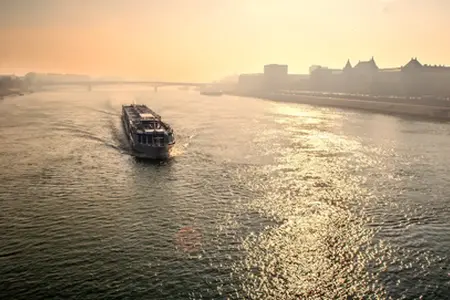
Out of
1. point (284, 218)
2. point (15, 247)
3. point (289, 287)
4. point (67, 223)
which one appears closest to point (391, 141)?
point (284, 218)

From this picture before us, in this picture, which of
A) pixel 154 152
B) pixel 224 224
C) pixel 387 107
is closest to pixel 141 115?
pixel 154 152

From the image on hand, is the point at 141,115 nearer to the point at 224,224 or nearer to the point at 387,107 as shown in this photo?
the point at 224,224

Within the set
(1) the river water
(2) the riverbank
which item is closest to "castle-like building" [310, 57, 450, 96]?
(2) the riverbank

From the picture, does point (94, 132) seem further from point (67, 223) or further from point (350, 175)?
point (350, 175)

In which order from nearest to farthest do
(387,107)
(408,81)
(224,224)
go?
(224,224) → (387,107) → (408,81)

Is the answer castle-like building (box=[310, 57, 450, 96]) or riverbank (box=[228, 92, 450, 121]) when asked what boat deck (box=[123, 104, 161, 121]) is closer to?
riverbank (box=[228, 92, 450, 121])

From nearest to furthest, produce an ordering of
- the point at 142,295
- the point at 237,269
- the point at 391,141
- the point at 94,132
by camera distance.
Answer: the point at 142,295
the point at 237,269
the point at 391,141
the point at 94,132

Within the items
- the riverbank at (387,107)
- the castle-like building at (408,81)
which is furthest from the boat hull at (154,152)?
the castle-like building at (408,81)

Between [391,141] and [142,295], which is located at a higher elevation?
[391,141]
